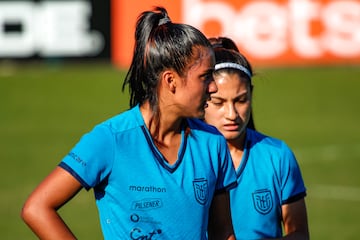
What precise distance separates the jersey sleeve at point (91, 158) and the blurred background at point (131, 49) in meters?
12.1

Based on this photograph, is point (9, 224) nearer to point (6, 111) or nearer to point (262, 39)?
point (6, 111)

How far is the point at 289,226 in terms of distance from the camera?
4.63 m

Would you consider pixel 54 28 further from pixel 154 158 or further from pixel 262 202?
pixel 154 158

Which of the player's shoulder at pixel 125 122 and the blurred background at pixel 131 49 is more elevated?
the player's shoulder at pixel 125 122

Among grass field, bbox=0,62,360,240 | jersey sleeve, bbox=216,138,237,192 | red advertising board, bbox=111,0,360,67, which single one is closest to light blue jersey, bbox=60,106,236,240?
jersey sleeve, bbox=216,138,237,192

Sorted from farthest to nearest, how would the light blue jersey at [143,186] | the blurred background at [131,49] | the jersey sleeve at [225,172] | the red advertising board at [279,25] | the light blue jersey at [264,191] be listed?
the red advertising board at [279,25]
the blurred background at [131,49]
the light blue jersey at [264,191]
the jersey sleeve at [225,172]
the light blue jersey at [143,186]

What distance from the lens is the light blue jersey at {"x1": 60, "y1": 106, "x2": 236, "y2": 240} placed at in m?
3.68

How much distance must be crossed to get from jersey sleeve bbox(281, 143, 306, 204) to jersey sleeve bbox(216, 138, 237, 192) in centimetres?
73

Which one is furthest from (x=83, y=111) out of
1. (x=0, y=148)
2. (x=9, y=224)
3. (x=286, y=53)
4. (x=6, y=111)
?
(x=9, y=224)

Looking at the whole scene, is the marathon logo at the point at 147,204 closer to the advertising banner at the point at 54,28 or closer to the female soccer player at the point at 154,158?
the female soccer player at the point at 154,158

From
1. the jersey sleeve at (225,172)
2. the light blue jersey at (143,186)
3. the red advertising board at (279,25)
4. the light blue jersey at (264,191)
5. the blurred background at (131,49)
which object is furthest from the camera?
the red advertising board at (279,25)

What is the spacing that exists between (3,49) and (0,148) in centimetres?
663

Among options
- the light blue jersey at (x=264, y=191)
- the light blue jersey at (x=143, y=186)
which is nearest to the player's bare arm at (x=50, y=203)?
the light blue jersey at (x=143, y=186)

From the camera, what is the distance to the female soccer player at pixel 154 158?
3.59m
